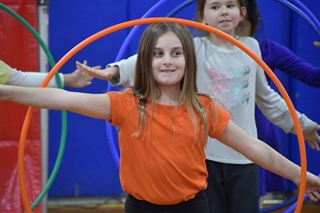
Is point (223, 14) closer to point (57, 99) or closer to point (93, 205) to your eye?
point (57, 99)

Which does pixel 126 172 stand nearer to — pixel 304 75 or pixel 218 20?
pixel 218 20

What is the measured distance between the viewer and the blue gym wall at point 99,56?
5.70 m

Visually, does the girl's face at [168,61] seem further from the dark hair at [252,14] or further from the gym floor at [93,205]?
the gym floor at [93,205]

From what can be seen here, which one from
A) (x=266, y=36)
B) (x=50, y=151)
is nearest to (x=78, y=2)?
(x=50, y=151)

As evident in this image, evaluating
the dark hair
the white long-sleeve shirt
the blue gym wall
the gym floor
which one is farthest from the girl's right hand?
the gym floor

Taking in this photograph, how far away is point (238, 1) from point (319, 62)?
2.64 metres

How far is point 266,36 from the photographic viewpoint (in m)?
5.95

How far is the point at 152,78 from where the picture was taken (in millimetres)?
2807

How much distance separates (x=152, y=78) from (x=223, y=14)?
93 cm

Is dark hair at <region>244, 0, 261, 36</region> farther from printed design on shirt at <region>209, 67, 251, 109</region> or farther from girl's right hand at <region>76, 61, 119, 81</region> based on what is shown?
girl's right hand at <region>76, 61, 119, 81</region>

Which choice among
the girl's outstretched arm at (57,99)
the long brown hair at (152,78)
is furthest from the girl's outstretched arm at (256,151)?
the girl's outstretched arm at (57,99)

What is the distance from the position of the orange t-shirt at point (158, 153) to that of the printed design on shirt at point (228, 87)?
0.68 metres

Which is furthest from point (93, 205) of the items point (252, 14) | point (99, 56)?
point (252, 14)

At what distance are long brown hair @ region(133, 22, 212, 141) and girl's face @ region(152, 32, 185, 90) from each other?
21 millimetres
